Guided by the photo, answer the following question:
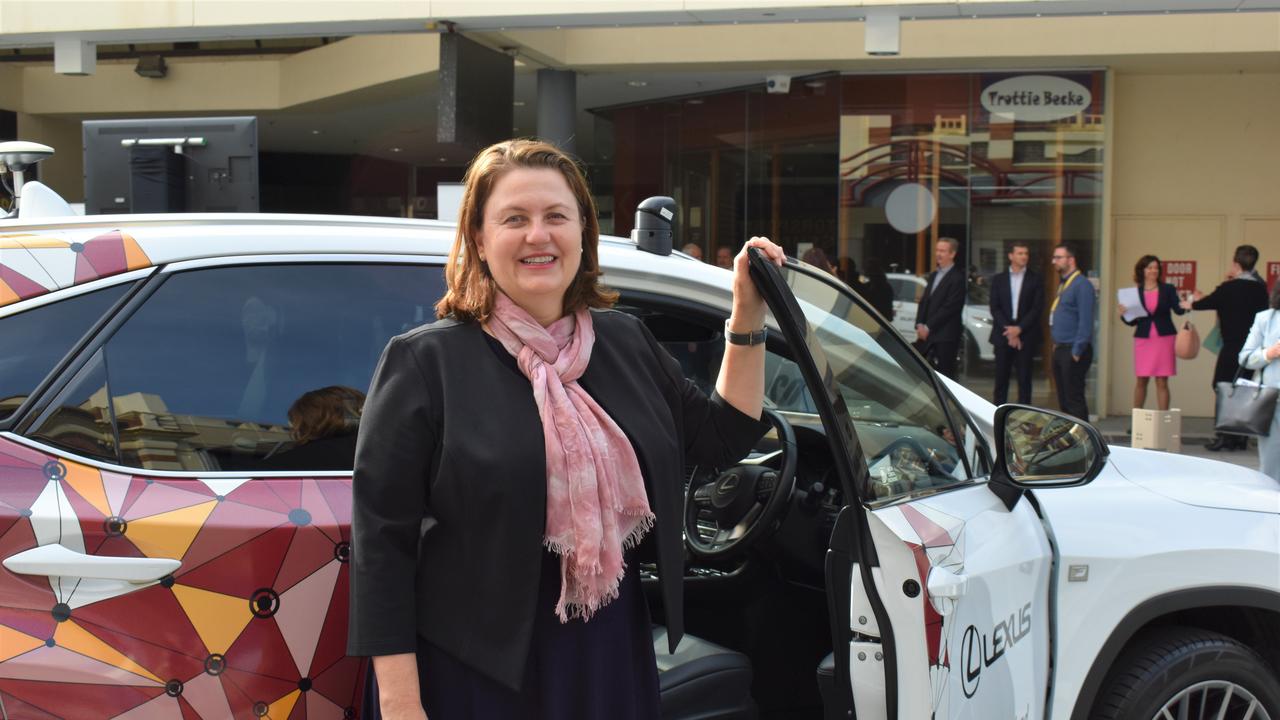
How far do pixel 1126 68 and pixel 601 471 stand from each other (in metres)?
13.7

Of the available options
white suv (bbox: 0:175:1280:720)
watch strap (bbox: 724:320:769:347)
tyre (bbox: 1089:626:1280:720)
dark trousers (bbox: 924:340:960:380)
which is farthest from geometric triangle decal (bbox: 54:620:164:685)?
dark trousers (bbox: 924:340:960:380)

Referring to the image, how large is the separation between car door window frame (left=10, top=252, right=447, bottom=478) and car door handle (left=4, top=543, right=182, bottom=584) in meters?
0.18

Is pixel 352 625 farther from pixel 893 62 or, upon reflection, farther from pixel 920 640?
pixel 893 62

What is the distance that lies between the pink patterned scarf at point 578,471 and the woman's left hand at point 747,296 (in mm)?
342

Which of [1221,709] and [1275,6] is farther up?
[1275,6]

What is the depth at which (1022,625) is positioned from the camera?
2.45m

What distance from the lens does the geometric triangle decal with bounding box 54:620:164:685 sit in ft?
6.09

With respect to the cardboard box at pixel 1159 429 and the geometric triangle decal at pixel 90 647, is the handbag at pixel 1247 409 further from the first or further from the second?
the geometric triangle decal at pixel 90 647

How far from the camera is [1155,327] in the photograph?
11836 mm

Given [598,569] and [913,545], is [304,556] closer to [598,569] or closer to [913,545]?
[598,569]

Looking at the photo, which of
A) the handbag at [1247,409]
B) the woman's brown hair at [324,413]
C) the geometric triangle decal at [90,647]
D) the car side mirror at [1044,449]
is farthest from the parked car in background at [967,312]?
the geometric triangle decal at [90,647]

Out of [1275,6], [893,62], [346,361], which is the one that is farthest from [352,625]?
[893,62]

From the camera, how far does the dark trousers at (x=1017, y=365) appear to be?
11.9 m

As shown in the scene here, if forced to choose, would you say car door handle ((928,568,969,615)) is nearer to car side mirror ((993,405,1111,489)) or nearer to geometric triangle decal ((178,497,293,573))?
car side mirror ((993,405,1111,489))
